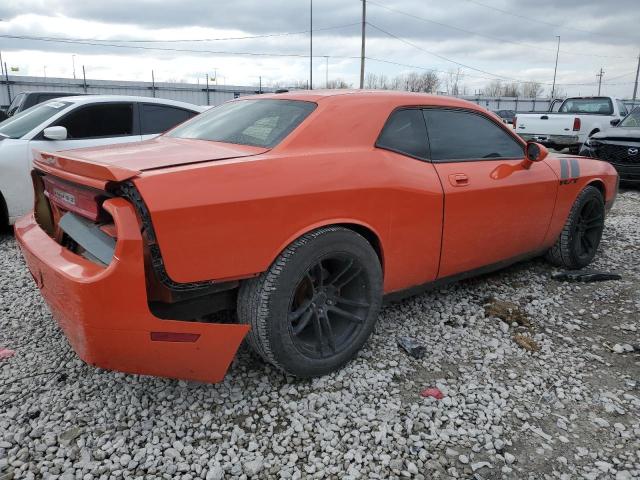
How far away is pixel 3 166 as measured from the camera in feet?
16.1

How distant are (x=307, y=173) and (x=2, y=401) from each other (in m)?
1.86

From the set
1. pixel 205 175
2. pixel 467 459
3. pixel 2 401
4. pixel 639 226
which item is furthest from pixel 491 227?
pixel 639 226

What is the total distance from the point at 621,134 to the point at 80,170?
9.09 meters

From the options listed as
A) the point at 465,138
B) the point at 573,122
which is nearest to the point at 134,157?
the point at 465,138

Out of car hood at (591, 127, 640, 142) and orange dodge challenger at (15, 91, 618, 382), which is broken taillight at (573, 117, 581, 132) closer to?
car hood at (591, 127, 640, 142)

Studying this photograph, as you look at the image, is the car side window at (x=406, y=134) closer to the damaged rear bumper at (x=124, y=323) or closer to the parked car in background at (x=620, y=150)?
the damaged rear bumper at (x=124, y=323)

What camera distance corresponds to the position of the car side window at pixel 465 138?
10.4 ft

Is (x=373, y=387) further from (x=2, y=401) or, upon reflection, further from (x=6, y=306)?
(x=6, y=306)

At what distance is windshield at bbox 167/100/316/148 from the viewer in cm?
267

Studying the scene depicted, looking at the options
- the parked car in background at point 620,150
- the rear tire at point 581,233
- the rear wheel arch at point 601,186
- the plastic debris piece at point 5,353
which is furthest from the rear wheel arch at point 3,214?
the parked car in background at point 620,150

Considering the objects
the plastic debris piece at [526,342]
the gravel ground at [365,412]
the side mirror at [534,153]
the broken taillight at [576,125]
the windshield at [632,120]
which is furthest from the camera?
the broken taillight at [576,125]

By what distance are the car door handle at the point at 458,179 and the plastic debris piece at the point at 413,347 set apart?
3.28 feet

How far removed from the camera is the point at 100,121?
5.70m

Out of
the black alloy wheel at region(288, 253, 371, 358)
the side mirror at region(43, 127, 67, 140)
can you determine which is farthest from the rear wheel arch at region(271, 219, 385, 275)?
the side mirror at region(43, 127, 67, 140)
